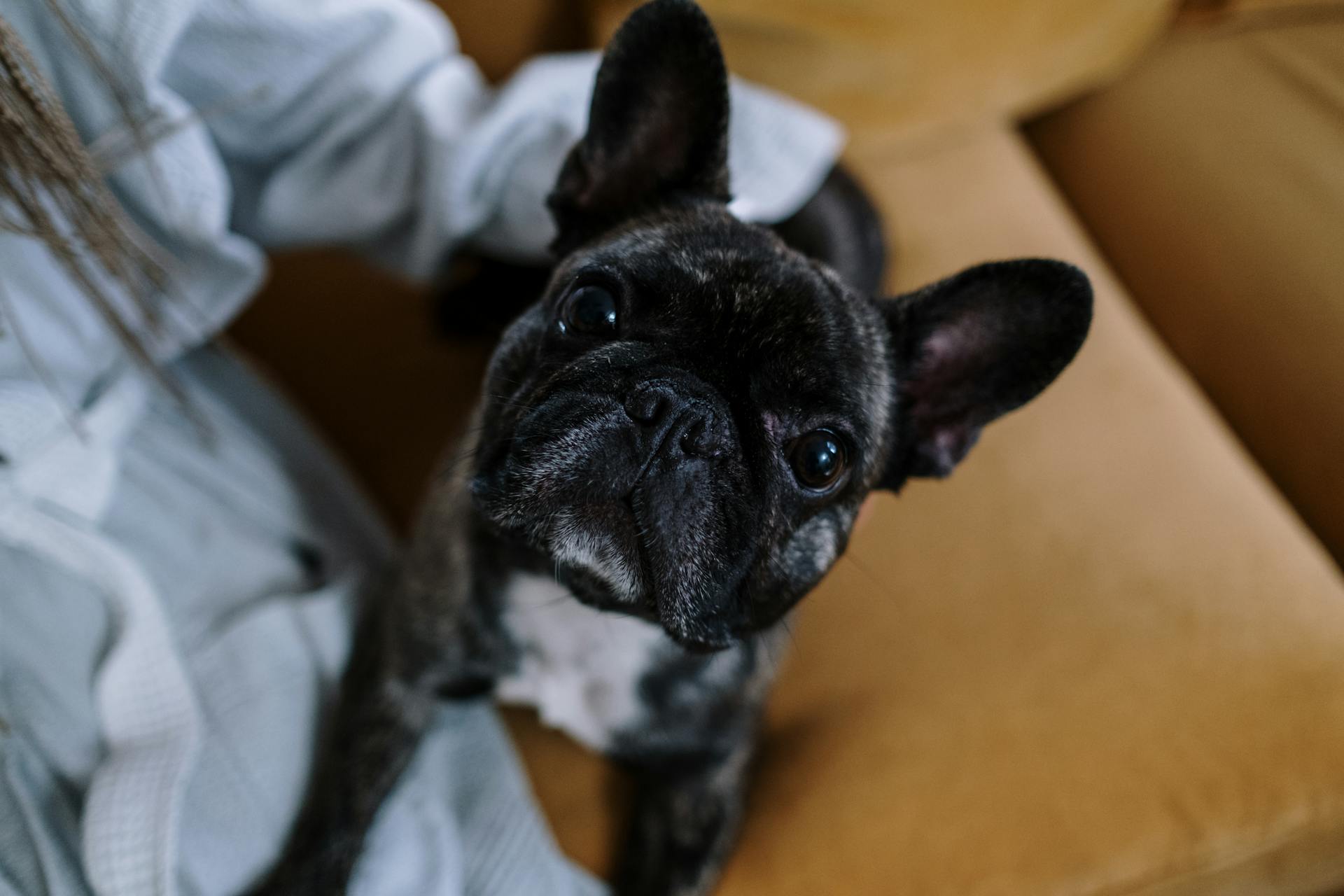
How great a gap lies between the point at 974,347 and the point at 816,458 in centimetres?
34

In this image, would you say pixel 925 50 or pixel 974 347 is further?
pixel 925 50

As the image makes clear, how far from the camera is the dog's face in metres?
0.94

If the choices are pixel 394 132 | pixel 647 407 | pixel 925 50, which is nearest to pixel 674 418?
pixel 647 407

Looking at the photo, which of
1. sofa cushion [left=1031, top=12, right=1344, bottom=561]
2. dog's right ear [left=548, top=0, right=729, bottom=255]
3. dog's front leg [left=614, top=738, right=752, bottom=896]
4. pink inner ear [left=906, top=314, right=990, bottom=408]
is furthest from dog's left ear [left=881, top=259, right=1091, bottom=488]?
sofa cushion [left=1031, top=12, right=1344, bottom=561]

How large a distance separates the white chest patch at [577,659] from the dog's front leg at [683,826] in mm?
130

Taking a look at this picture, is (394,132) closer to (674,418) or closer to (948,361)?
(674,418)

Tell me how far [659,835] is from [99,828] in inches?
31.3

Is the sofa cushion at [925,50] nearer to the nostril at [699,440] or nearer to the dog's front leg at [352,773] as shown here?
the nostril at [699,440]

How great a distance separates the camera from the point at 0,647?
3.64ft

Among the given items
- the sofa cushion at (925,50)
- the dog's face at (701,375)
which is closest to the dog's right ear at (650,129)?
the dog's face at (701,375)

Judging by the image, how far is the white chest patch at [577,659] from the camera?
4.31ft

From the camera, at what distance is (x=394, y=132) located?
58.1 inches

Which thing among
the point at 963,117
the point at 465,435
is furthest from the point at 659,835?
the point at 963,117

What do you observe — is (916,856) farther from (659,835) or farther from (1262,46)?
(1262,46)
